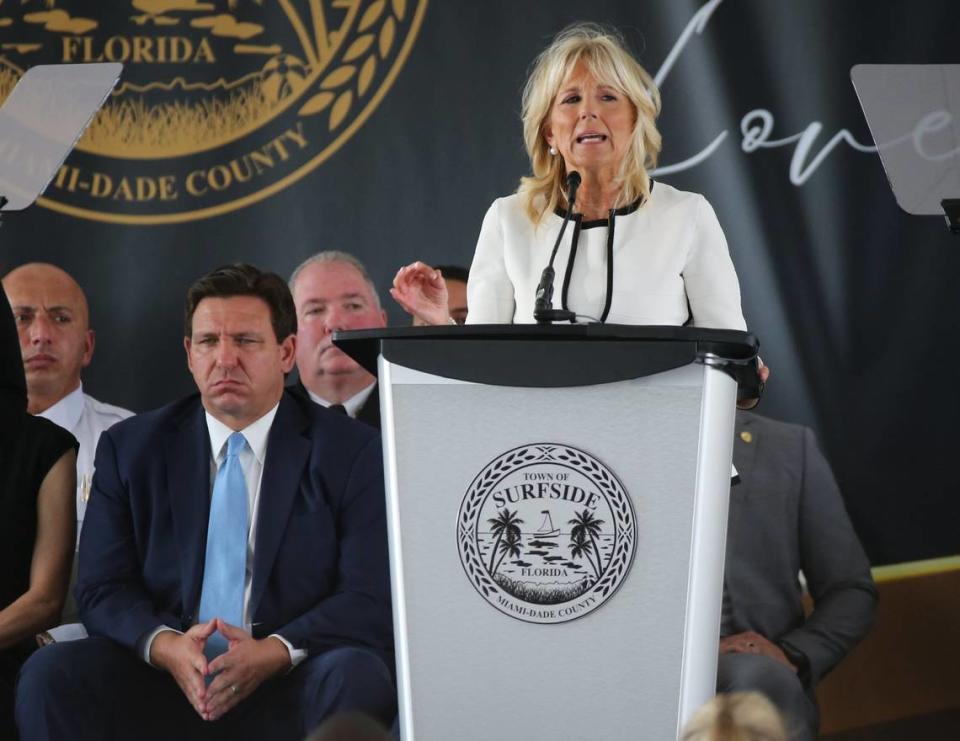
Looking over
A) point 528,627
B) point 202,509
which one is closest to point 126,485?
point 202,509

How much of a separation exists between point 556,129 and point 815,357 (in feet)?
4.20

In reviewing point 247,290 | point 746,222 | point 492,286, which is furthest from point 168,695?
point 746,222

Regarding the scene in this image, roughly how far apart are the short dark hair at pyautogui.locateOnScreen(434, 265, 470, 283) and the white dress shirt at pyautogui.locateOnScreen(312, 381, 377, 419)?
35 centimetres

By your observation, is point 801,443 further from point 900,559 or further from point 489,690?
point 489,690

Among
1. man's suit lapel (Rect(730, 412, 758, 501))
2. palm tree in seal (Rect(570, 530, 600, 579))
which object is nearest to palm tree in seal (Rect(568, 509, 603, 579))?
palm tree in seal (Rect(570, 530, 600, 579))

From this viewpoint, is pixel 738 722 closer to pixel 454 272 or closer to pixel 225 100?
pixel 454 272

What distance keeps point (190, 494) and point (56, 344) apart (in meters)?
0.95

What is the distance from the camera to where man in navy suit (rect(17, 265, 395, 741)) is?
2.65 m

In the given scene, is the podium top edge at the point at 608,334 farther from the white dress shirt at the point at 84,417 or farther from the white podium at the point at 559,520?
the white dress shirt at the point at 84,417

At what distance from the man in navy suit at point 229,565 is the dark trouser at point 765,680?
73cm

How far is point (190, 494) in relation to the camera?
2867 millimetres

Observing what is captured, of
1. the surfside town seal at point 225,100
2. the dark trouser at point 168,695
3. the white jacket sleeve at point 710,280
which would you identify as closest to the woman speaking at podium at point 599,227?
the white jacket sleeve at point 710,280

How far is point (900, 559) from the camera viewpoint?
3.46m

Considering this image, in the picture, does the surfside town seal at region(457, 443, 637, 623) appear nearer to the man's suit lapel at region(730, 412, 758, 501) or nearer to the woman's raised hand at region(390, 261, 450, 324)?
the woman's raised hand at region(390, 261, 450, 324)
